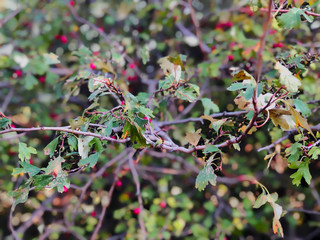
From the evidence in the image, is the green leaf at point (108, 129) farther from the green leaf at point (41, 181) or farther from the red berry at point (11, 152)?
the red berry at point (11, 152)

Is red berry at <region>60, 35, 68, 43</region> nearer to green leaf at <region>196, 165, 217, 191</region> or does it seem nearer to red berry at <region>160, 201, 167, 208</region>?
red berry at <region>160, 201, 167, 208</region>

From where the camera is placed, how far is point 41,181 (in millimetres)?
1050

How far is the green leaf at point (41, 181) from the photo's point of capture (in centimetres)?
104

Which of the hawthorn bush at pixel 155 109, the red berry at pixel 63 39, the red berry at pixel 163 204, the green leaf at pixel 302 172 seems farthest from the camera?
the red berry at pixel 63 39

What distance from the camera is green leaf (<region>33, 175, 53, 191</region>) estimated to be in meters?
1.04

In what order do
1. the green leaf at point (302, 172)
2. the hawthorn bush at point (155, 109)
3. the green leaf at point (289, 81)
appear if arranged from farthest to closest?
the hawthorn bush at point (155, 109), the green leaf at point (302, 172), the green leaf at point (289, 81)

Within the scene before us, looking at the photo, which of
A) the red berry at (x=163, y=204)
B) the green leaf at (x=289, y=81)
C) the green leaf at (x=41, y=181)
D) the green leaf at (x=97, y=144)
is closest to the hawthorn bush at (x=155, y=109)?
the red berry at (x=163, y=204)

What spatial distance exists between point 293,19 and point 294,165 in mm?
508

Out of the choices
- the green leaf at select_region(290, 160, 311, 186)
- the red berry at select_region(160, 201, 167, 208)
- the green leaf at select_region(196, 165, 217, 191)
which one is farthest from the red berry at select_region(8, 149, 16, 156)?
the green leaf at select_region(290, 160, 311, 186)

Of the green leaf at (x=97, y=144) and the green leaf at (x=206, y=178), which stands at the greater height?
the green leaf at (x=97, y=144)

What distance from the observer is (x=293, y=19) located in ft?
3.65

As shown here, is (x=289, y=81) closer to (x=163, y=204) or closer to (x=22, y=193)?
(x=22, y=193)

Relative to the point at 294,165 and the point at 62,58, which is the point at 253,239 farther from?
the point at 62,58

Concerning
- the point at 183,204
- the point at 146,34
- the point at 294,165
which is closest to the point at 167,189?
the point at 183,204
